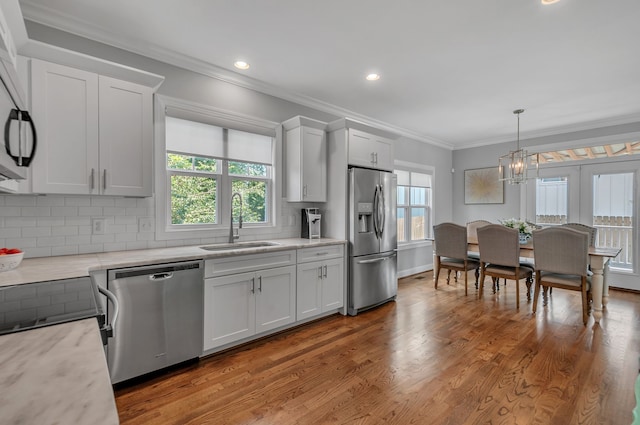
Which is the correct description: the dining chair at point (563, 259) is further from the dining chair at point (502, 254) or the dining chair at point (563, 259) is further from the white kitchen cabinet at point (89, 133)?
the white kitchen cabinet at point (89, 133)

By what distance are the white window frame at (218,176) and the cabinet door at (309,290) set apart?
2.33 feet

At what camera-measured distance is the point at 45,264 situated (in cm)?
201

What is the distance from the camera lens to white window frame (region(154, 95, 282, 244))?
281 centimetres

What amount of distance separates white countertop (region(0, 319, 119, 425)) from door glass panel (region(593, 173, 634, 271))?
646 centimetres

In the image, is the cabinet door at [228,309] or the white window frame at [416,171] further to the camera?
the white window frame at [416,171]

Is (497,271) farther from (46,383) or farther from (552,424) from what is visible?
(46,383)

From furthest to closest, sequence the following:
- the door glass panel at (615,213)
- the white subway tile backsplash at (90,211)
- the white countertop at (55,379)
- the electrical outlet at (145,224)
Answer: the door glass panel at (615,213)
the electrical outlet at (145,224)
the white subway tile backsplash at (90,211)
the white countertop at (55,379)

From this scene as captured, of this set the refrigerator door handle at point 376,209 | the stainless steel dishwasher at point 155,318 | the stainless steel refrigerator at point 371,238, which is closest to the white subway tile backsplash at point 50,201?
the stainless steel dishwasher at point 155,318

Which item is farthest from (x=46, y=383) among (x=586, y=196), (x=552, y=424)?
(x=586, y=196)

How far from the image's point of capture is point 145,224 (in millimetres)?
2727

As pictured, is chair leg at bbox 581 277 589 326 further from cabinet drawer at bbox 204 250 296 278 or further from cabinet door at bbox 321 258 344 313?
cabinet drawer at bbox 204 250 296 278

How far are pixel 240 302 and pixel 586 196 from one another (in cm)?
562

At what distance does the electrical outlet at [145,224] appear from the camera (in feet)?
8.86

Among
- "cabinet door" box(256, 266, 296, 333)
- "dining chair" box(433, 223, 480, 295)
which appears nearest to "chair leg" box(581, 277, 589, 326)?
"dining chair" box(433, 223, 480, 295)
